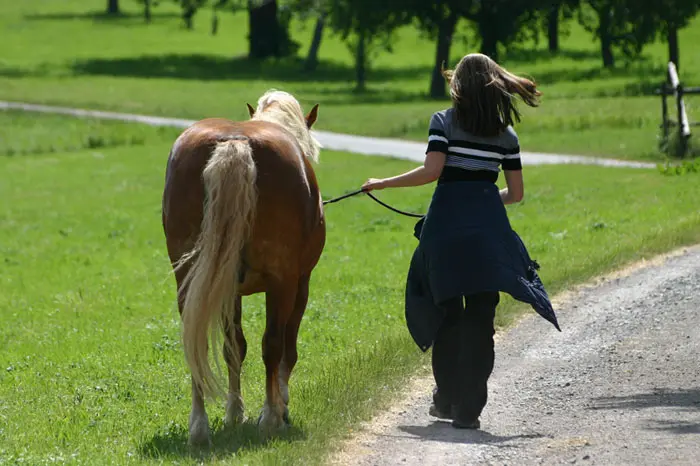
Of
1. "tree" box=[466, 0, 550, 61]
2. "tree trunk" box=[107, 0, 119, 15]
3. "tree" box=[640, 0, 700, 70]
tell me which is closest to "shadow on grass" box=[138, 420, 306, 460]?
"tree" box=[640, 0, 700, 70]

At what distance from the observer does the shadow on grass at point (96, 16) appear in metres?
90.8

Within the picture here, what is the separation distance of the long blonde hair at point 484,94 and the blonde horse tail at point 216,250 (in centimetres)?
121

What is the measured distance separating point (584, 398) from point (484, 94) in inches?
82.4

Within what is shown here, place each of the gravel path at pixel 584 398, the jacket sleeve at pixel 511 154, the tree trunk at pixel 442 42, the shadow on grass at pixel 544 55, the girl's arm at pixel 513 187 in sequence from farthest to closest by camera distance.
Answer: the shadow on grass at pixel 544 55 < the tree trunk at pixel 442 42 < the girl's arm at pixel 513 187 < the jacket sleeve at pixel 511 154 < the gravel path at pixel 584 398

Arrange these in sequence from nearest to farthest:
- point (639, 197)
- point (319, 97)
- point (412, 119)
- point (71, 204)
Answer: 1. point (639, 197)
2. point (71, 204)
3. point (412, 119)
4. point (319, 97)

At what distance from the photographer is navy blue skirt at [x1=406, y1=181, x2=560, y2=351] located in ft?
23.0

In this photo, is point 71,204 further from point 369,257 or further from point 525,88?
point 525,88

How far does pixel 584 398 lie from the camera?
779 cm

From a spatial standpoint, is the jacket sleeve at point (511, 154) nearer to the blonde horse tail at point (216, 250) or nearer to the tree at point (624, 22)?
the blonde horse tail at point (216, 250)

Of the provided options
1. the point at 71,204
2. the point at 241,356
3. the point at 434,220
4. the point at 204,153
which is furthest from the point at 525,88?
the point at 71,204

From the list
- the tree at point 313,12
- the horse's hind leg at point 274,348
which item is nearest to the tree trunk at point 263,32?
the tree at point 313,12

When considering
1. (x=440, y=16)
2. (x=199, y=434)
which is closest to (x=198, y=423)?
(x=199, y=434)

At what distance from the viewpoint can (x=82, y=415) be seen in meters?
8.15

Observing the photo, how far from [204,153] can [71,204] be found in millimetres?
18295
